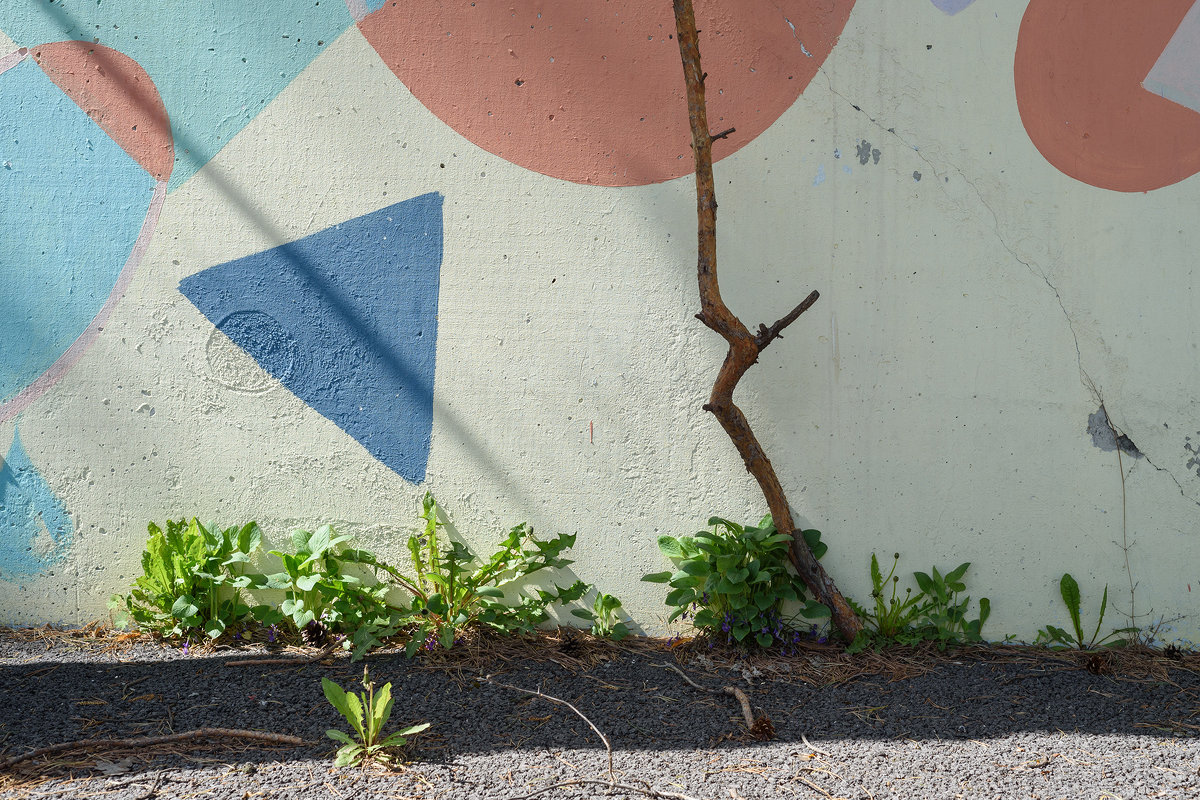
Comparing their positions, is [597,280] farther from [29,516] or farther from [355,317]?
[29,516]

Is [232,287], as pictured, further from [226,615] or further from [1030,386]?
→ [1030,386]

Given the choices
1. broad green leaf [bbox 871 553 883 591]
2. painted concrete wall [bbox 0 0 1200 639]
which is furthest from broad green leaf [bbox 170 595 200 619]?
broad green leaf [bbox 871 553 883 591]

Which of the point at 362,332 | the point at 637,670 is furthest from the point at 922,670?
the point at 362,332

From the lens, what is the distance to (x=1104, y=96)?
8.82 ft

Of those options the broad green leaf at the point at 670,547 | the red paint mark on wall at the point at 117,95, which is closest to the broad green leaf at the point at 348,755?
the broad green leaf at the point at 670,547

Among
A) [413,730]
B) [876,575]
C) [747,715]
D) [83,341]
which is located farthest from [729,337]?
[83,341]

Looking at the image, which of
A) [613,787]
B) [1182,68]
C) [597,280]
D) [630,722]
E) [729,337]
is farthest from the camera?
[597,280]

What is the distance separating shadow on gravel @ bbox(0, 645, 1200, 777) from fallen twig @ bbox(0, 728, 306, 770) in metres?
0.04

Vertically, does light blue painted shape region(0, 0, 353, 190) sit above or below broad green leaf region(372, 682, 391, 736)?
above

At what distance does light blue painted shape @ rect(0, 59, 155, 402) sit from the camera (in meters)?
2.79

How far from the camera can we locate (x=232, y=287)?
2.80 m

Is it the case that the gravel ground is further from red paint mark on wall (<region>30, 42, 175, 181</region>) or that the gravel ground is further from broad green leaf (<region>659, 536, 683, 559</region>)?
red paint mark on wall (<region>30, 42, 175, 181</region>)

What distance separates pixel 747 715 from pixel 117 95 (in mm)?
2869

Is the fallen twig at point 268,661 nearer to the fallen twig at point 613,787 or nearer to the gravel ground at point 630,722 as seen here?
the gravel ground at point 630,722
